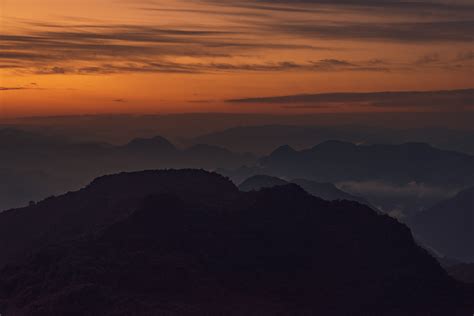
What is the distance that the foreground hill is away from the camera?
5212 inches

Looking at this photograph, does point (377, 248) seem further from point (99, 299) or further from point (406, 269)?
point (99, 299)

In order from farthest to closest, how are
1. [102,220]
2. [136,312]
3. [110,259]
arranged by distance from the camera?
1. [102,220]
2. [110,259]
3. [136,312]

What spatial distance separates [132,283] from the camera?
138m

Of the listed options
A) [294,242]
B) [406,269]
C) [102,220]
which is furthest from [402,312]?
[102,220]

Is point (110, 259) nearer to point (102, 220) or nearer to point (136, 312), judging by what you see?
point (136, 312)

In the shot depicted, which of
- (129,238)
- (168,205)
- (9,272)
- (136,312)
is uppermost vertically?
(168,205)

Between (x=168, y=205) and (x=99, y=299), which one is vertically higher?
(x=168, y=205)

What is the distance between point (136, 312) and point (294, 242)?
48.1 metres

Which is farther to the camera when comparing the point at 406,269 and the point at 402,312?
the point at 406,269

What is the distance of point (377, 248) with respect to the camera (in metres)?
164

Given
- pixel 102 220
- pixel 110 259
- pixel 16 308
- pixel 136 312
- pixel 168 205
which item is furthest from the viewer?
pixel 102 220

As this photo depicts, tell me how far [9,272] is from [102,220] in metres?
40.4

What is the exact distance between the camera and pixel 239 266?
150 metres

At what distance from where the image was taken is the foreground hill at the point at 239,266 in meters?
132
